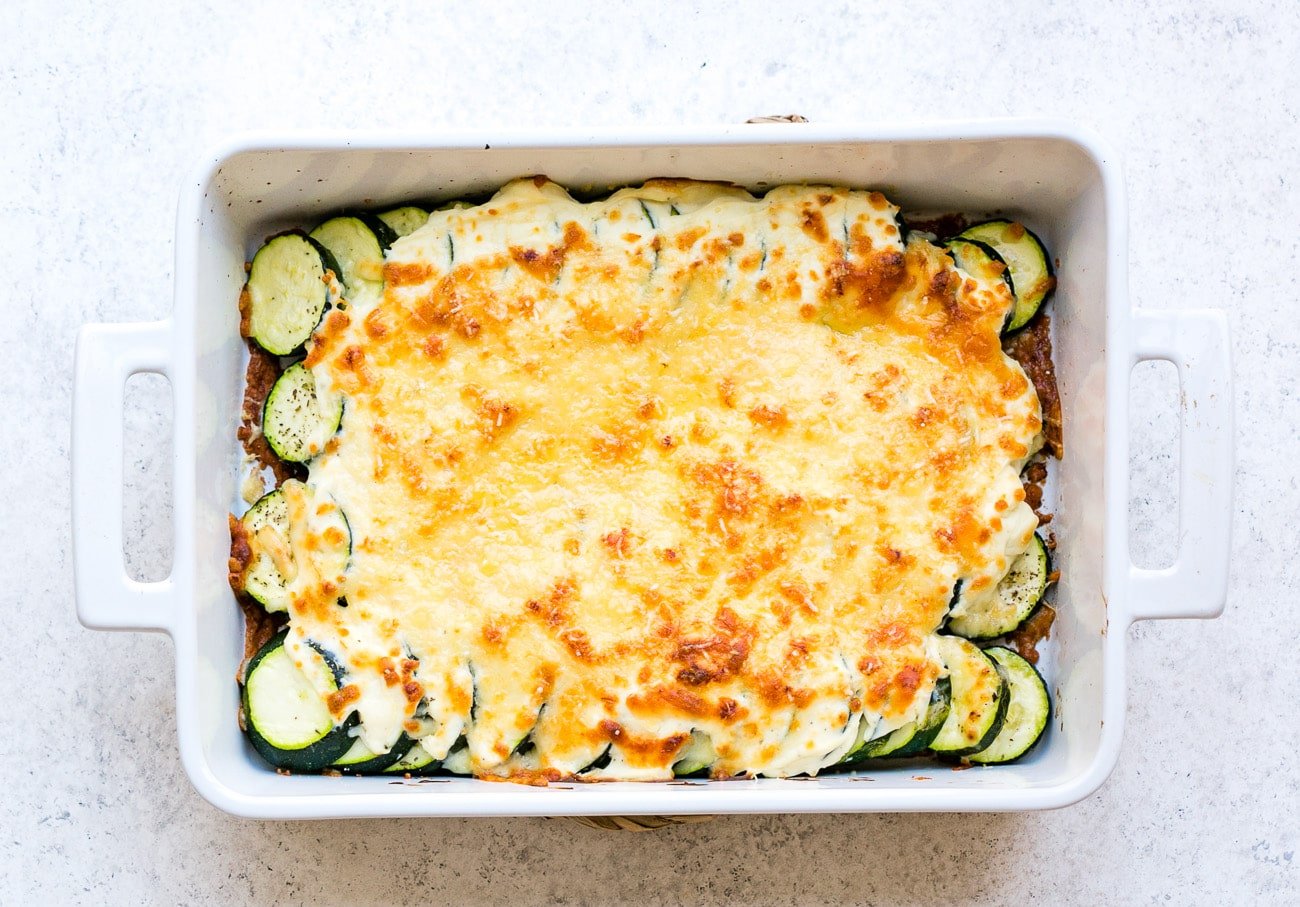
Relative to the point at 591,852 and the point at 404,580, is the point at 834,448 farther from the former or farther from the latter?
the point at 591,852

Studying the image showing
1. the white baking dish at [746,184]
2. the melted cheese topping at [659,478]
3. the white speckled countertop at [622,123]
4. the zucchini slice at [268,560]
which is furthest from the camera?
the white speckled countertop at [622,123]

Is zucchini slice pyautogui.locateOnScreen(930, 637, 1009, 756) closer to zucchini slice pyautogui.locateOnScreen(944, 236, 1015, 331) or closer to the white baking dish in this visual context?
the white baking dish

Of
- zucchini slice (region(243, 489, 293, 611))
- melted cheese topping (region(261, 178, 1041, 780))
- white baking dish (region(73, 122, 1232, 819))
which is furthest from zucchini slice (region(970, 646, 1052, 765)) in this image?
zucchini slice (region(243, 489, 293, 611))

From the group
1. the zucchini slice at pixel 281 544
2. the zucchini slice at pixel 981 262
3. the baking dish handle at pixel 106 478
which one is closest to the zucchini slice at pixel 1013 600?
the zucchini slice at pixel 981 262

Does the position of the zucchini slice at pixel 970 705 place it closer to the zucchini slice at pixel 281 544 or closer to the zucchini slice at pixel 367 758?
the zucchini slice at pixel 367 758

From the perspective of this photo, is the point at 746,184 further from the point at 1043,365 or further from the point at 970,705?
the point at 970,705

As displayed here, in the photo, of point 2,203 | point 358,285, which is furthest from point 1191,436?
point 2,203
